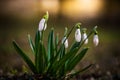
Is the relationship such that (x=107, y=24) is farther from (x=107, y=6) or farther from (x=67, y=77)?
(x=67, y=77)

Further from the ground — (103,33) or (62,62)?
(62,62)

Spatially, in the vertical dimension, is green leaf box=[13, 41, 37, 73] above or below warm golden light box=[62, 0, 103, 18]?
above

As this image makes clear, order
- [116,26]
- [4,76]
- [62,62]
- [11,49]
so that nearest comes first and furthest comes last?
[62,62], [4,76], [11,49], [116,26]

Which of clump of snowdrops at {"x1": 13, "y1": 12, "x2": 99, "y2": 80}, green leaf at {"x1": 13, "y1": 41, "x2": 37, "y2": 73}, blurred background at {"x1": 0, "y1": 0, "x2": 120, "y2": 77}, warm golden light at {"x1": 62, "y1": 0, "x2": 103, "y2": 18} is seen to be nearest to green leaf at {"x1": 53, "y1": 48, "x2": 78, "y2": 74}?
clump of snowdrops at {"x1": 13, "y1": 12, "x2": 99, "y2": 80}

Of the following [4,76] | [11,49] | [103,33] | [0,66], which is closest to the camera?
[4,76]

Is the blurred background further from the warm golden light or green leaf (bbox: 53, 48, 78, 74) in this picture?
green leaf (bbox: 53, 48, 78, 74)

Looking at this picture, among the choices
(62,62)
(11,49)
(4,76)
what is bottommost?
(11,49)

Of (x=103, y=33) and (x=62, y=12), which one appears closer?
(x=103, y=33)

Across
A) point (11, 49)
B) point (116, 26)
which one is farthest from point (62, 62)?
point (116, 26)
